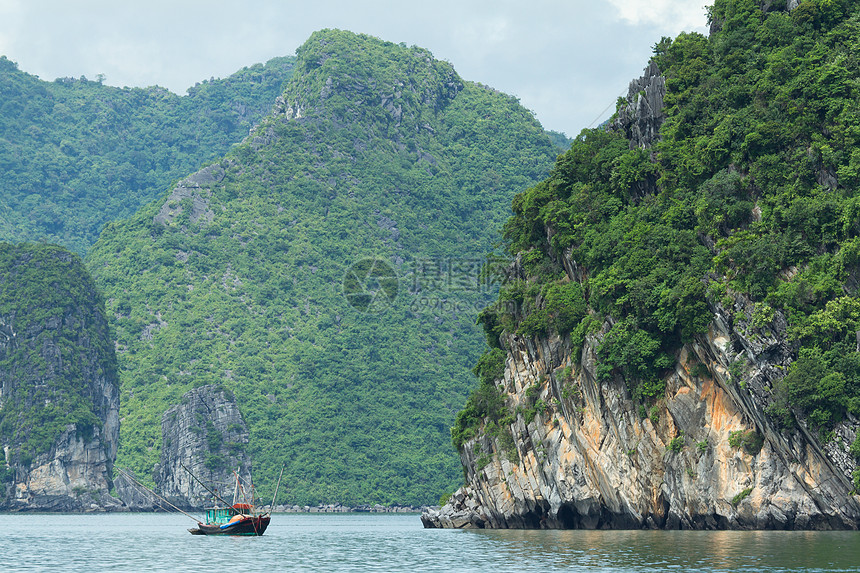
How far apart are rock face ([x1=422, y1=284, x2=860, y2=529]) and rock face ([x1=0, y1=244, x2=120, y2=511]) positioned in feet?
239

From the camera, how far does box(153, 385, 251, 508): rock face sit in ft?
433

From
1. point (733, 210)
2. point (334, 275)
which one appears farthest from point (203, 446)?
point (733, 210)

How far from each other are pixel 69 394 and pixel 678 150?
308 ft

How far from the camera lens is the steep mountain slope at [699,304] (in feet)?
162

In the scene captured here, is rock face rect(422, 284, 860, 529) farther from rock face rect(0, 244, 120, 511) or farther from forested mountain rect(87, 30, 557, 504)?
rock face rect(0, 244, 120, 511)

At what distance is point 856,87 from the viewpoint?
5450 cm

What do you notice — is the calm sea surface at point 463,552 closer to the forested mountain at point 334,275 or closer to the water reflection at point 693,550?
the water reflection at point 693,550

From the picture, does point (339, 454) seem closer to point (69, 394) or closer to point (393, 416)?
point (393, 416)

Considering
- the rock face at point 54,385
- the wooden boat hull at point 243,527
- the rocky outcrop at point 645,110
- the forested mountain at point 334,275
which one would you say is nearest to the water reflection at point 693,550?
the wooden boat hull at point 243,527

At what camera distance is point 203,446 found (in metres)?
134

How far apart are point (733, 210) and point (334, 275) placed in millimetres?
109045

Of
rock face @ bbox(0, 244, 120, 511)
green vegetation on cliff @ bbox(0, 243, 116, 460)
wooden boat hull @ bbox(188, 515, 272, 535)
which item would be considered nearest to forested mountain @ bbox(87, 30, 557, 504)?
rock face @ bbox(0, 244, 120, 511)

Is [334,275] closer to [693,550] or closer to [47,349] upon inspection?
[47,349]

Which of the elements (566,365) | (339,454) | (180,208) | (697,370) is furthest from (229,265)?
(697,370)
